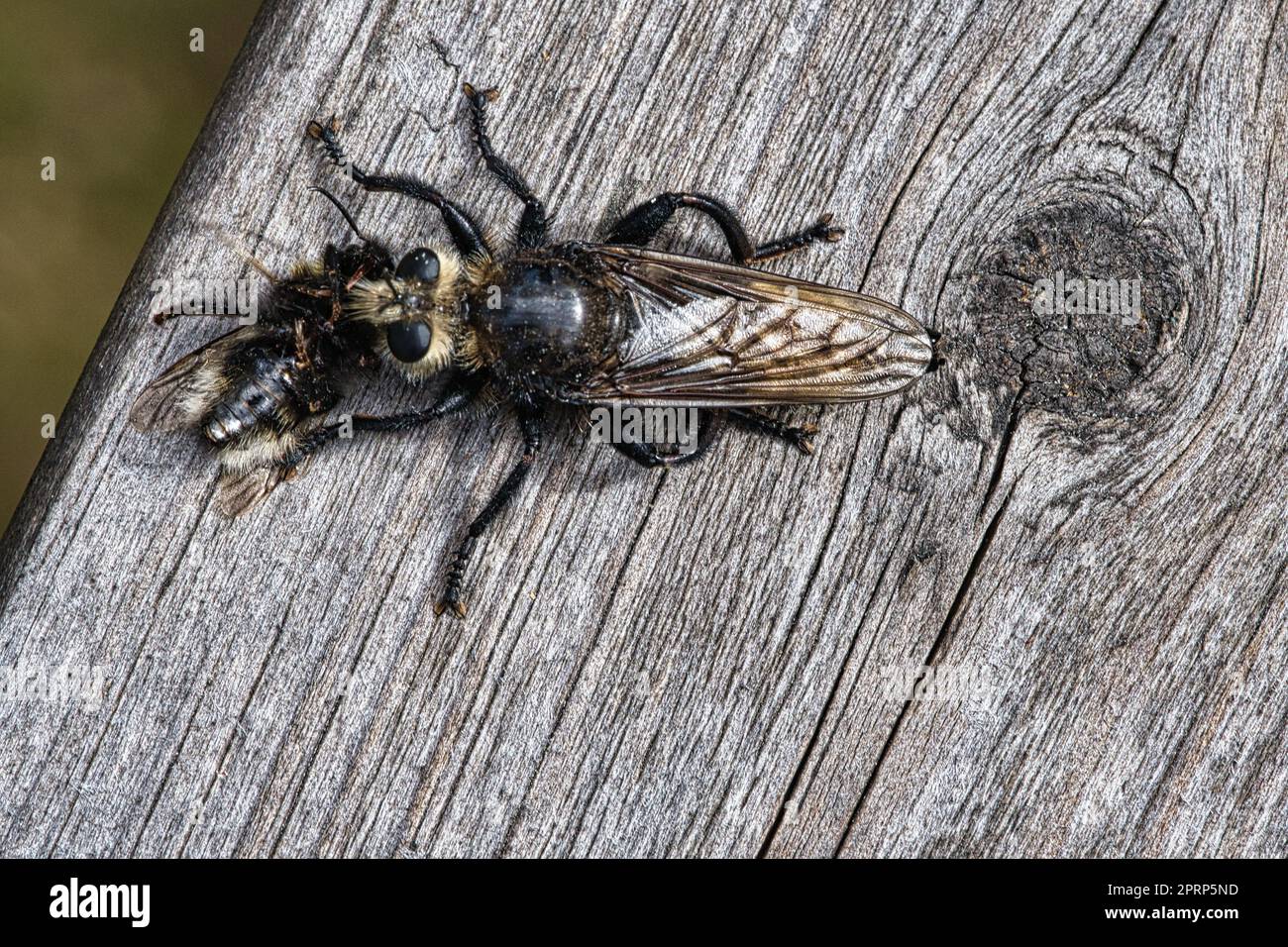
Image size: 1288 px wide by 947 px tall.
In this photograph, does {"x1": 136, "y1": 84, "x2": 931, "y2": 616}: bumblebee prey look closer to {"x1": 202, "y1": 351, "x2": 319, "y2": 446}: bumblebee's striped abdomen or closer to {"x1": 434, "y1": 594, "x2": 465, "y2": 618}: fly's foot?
{"x1": 434, "y1": 594, "x2": 465, "y2": 618}: fly's foot

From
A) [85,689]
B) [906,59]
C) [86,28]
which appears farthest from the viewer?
[86,28]

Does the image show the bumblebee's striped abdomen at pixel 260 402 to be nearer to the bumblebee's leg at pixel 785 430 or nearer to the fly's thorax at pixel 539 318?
the fly's thorax at pixel 539 318

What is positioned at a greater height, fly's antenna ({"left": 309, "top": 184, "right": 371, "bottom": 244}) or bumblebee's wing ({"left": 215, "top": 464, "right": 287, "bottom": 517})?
Result: fly's antenna ({"left": 309, "top": 184, "right": 371, "bottom": 244})

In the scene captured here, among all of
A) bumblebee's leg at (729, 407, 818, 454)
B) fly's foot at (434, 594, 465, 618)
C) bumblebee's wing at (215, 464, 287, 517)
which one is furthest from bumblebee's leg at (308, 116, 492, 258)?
fly's foot at (434, 594, 465, 618)

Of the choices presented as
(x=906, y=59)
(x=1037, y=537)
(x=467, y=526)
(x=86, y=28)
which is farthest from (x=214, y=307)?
(x=86, y=28)

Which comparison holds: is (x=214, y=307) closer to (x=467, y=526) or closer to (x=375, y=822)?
(x=467, y=526)

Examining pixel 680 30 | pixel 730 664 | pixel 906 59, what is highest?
pixel 906 59

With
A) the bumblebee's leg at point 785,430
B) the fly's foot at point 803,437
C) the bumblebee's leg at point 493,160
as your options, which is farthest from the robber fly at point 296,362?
the fly's foot at point 803,437

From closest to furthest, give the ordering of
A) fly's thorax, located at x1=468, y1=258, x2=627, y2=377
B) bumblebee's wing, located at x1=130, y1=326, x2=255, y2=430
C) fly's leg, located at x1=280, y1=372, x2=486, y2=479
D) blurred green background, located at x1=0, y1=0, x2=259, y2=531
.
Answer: bumblebee's wing, located at x1=130, y1=326, x2=255, y2=430 → fly's leg, located at x1=280, y1=372, x2=486, y2=479 → fly's thorax, located at x1=468, y1=258, x2=627, y2=377 → blurred green background, located at x1=0, y1=0, x2=259, y2=531
